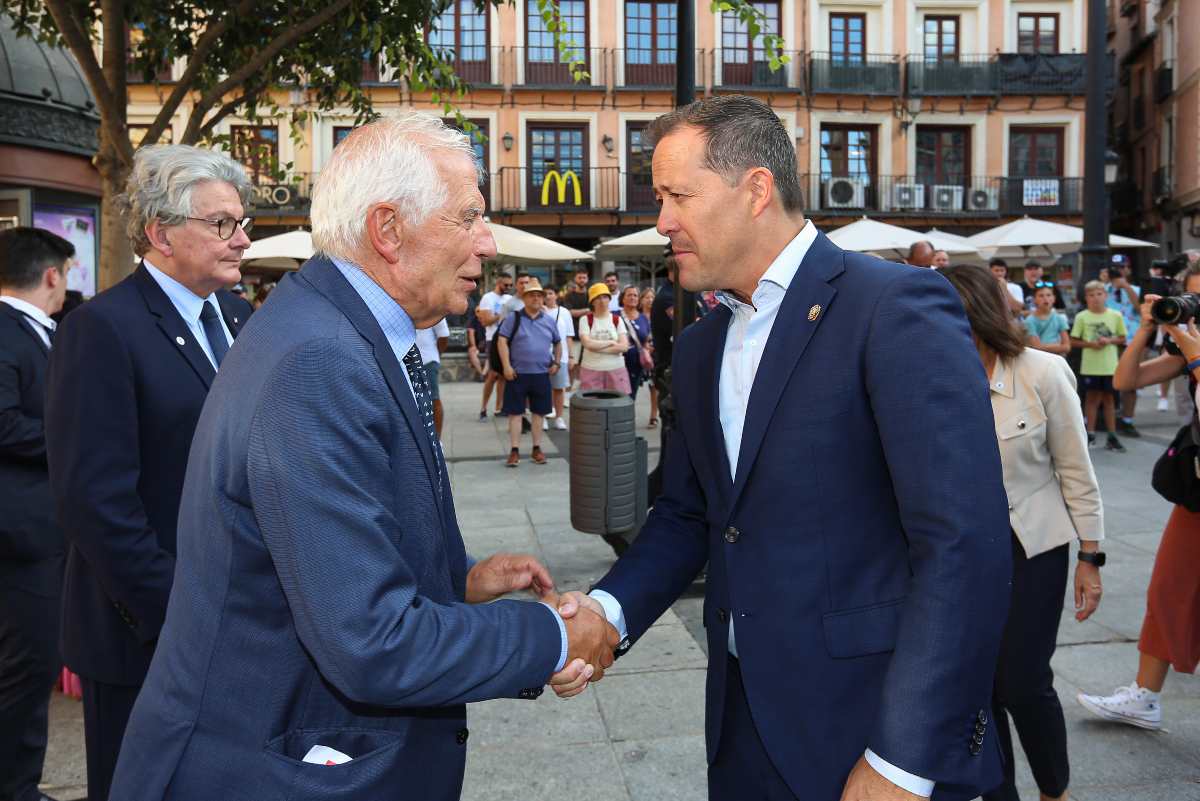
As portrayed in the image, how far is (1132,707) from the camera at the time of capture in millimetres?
3959

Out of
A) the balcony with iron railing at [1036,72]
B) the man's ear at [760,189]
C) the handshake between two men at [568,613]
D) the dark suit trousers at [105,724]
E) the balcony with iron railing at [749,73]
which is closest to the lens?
the handshake between two men at [568,613]

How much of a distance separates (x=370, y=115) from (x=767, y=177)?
5.37m

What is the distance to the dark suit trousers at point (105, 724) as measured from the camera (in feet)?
8.13

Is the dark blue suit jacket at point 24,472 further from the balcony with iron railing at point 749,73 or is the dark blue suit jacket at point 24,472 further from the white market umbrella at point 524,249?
the balcony with iron railing at point 749,73

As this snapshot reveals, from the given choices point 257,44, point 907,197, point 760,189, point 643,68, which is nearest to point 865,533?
point 760,189

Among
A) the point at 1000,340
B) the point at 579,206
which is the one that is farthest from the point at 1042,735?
the point at 579,206

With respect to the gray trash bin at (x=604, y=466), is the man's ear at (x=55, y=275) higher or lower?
higher

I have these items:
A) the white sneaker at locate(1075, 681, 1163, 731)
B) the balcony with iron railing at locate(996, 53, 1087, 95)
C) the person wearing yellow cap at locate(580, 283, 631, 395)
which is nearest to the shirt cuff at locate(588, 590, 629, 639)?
the white sneaker at locate(1075, 681, 1163, 731)

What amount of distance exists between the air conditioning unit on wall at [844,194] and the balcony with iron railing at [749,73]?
125 inches

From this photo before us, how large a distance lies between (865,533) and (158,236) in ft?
6.55

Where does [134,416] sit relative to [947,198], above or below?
below

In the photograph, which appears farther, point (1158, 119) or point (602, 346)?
point (1158, 119)

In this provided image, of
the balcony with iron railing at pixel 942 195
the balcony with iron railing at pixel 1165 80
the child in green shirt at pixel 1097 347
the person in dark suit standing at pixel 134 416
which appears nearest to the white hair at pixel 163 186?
the person in dark suit standing at pixel 134 416

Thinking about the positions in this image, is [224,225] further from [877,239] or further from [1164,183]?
[1164,183]
